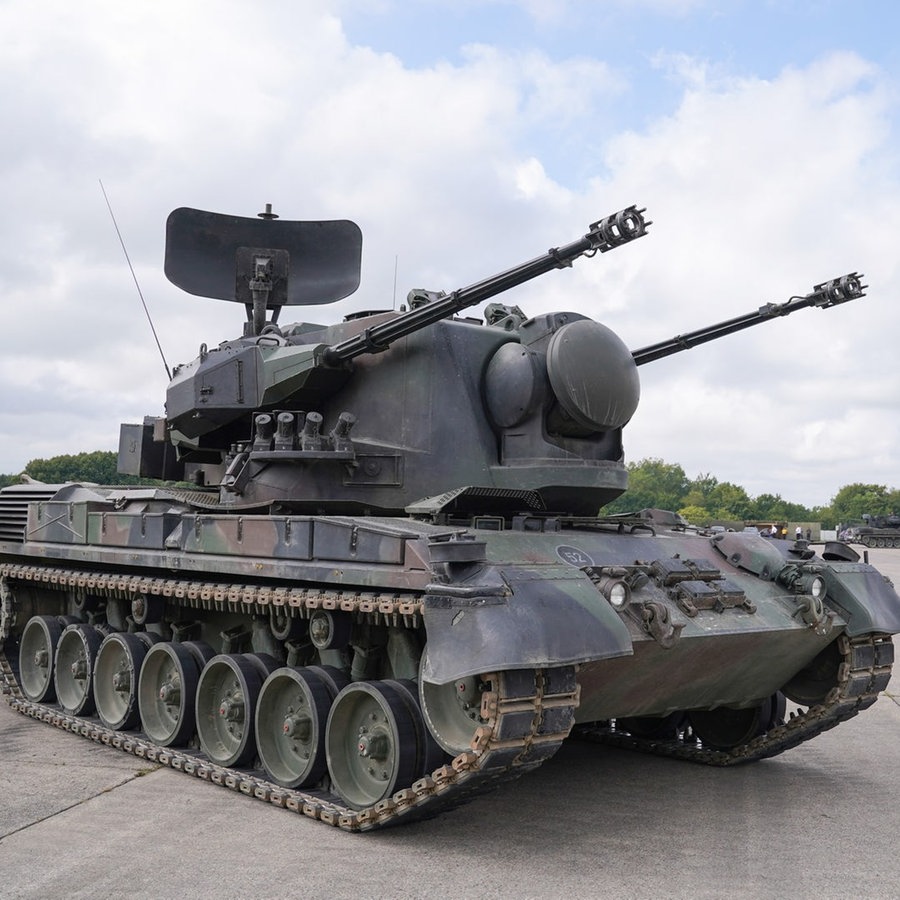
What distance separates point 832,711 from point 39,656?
879 cm

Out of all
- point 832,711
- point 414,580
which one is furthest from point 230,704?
point 832,711

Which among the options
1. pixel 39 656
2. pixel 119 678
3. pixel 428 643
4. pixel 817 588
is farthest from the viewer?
pixel 39 656

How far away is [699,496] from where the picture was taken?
91625 mm

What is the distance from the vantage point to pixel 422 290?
1098 centimetres

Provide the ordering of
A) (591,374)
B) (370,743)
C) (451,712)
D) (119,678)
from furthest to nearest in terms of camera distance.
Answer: (119,678) → (591,374) → (370,743) → (451,712)

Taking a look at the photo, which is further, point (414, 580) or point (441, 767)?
point (441, 767)

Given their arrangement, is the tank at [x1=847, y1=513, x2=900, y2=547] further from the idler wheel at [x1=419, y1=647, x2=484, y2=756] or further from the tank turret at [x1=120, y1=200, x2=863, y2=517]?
the idler wheel at [x1=419, y1=647, x2=484, y2=756]

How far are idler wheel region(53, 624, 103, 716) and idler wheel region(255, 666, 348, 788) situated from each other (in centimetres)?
340

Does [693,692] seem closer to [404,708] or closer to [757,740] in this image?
[757,740]

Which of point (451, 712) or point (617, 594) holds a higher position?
point (617, 594)

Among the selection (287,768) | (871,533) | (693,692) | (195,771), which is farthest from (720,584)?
(871,533)

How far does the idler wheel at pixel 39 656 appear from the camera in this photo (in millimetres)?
13188

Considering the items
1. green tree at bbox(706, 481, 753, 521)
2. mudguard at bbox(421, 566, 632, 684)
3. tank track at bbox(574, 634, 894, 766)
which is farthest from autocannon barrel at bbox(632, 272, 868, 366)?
green tree at bbox(706, 481, 753, 521)

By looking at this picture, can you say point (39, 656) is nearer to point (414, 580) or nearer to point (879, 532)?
point (414, 580)
